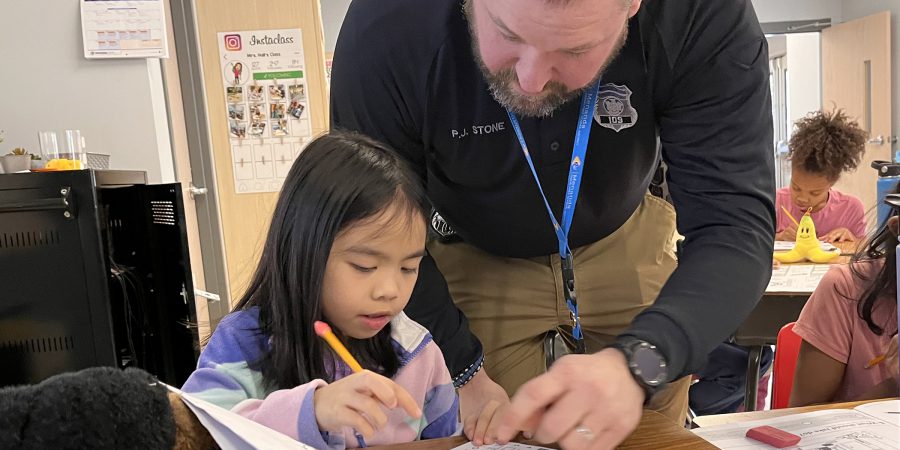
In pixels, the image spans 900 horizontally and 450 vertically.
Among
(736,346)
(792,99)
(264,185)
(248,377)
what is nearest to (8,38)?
(264,185)

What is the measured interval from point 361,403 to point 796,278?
187cm

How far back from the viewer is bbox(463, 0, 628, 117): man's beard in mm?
1003

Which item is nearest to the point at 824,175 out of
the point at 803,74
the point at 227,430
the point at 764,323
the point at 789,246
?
the point at 789,246

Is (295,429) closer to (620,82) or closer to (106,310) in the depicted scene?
(620,82)

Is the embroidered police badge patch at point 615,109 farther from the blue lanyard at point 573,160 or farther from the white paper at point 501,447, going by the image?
the white paper at point 501,447

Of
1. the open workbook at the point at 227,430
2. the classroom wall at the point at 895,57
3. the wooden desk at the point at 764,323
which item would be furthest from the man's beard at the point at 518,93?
the classroom wall at the point at 895,57

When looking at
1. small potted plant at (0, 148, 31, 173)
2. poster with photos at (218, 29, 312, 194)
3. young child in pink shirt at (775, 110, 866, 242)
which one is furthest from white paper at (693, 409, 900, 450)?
poster with photos at (218, 29, 312, 194)

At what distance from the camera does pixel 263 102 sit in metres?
3.40

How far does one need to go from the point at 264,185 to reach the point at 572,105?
247 centimetres

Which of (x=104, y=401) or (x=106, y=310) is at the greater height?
(x=104, y=401)

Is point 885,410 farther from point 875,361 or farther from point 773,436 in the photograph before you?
point 875,361

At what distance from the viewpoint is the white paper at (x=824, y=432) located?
796mm

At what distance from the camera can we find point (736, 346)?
7.78 feet

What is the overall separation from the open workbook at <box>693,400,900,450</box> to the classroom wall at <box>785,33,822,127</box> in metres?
6.25
